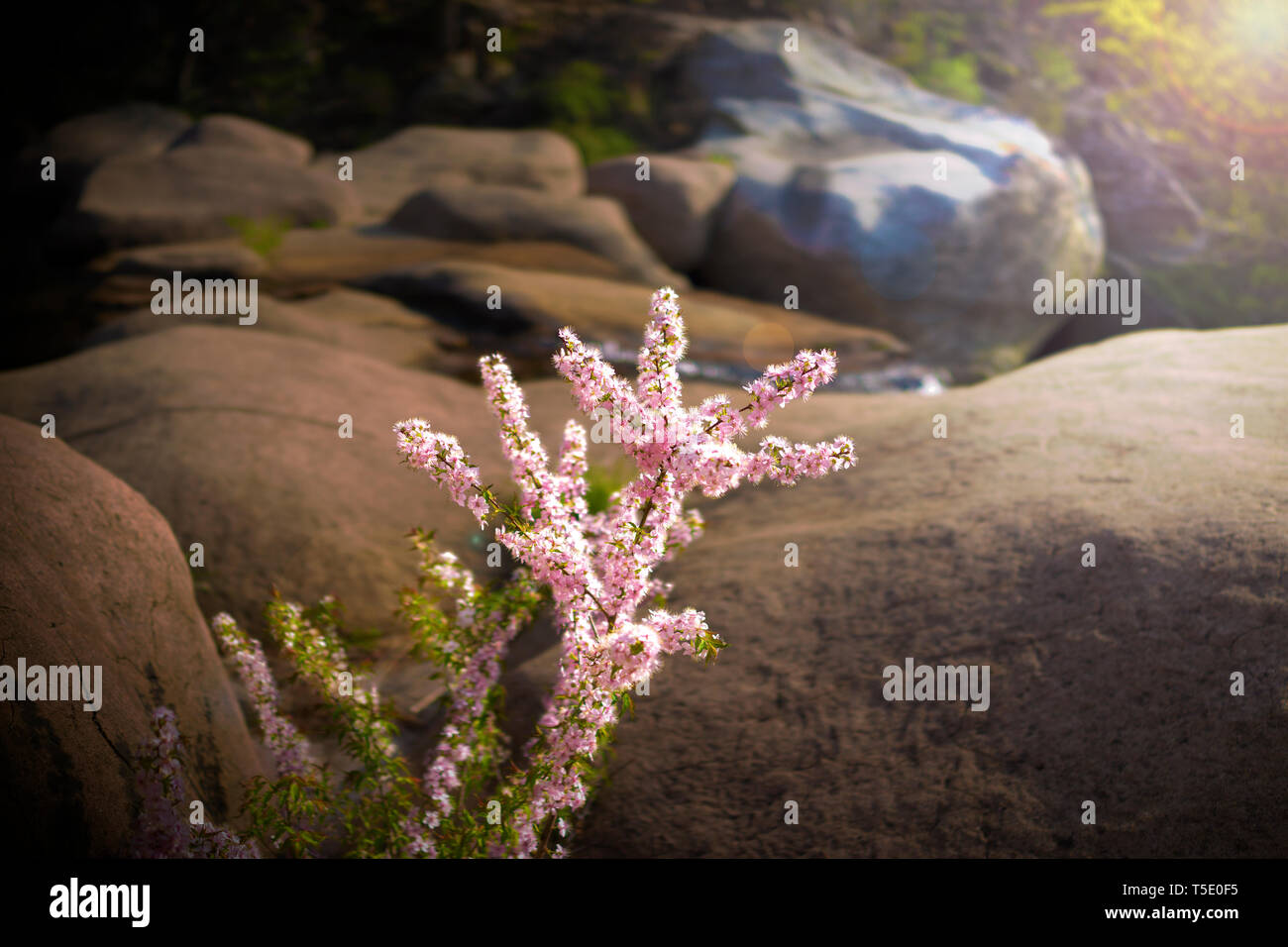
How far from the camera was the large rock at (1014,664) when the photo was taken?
8.19 ft

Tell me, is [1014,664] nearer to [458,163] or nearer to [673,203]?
[673,203]

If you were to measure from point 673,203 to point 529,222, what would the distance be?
2.15 metres

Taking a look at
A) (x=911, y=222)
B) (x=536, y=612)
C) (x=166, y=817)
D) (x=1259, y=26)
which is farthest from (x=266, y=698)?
(x=1259, y=26)

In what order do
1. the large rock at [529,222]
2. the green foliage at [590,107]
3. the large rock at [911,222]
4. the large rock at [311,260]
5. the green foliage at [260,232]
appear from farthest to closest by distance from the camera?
the green foliage at [590,107] < the large rock at [911,222] < the large rock at [529,222] < the green foliage at [260,232] < the large rock at [311,260]

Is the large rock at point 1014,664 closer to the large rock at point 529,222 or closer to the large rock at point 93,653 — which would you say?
the large rock at point 93,653

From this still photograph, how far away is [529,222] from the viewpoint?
1088 centimetres

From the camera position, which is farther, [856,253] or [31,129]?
[31,129]

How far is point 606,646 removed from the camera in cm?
201

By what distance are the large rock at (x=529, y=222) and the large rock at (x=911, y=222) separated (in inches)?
71.8

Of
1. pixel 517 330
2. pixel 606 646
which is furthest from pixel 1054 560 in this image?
pixel 517 330

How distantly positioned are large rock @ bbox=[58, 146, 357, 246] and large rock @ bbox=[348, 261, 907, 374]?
9.30ft

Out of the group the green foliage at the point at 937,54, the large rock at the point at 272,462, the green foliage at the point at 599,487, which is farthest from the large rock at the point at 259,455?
the green foliage at the point at 937,54

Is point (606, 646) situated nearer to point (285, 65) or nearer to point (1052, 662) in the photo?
point (1052, 662)
